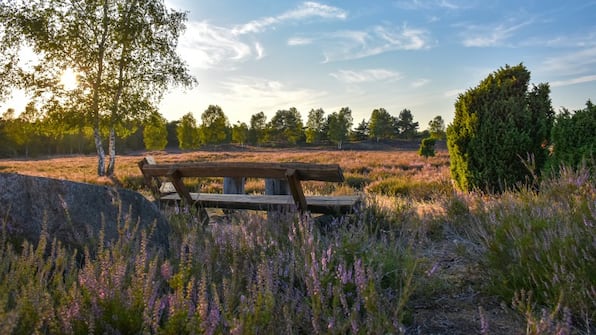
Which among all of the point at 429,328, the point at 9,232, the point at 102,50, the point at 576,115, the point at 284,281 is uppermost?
the point at 102,50

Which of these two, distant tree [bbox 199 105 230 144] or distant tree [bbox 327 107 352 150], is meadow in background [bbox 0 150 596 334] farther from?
distant tree [bbox 327 107 352 150]

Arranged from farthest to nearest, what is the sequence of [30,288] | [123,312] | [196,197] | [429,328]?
[196,197] → [429,328] → [123,312] → [30,288]

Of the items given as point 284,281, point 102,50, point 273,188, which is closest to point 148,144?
point 102,50

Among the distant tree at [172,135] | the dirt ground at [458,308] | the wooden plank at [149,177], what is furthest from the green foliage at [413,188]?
the distant tree at [172,135]

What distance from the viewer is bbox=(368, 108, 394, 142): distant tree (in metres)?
80.6

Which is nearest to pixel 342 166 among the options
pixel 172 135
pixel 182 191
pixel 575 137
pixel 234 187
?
pixel 234 187

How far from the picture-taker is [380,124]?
3187 inches

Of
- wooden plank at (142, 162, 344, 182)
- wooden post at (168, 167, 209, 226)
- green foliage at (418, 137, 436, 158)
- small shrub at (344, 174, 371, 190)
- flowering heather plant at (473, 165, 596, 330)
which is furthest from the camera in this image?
green foliage at (418, 137, 436, 158)

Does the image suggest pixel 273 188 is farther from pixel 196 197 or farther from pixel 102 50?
pixel 102 50

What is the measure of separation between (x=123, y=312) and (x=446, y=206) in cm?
493

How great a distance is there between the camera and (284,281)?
2936 millimetres

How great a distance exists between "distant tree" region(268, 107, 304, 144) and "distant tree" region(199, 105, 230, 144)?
1100cm

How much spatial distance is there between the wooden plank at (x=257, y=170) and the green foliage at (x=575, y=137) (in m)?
4.11

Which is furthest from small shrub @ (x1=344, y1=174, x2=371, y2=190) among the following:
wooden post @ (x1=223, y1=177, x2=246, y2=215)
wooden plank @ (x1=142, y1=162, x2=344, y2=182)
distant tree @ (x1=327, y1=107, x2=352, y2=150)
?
distant tree @ (x1=327, y1=107, x2=352, y2=150)
